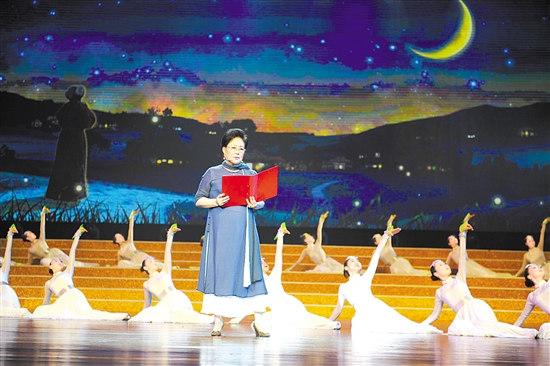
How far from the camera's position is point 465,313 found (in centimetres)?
559

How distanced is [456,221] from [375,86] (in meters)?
2.46

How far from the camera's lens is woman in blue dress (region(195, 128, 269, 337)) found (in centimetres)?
435

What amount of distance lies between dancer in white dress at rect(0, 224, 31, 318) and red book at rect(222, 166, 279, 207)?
2956mm

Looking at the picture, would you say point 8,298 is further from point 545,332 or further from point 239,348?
point 545,332

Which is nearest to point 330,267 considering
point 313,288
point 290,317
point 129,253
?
point 313,288

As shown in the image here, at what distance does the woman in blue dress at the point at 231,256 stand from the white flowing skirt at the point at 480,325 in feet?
5.60

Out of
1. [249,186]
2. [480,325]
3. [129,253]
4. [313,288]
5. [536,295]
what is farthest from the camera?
[129,253]

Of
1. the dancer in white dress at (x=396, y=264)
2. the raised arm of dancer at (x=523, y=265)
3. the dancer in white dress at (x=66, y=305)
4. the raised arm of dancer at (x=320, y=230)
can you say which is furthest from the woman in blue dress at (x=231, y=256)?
the raised arm of dancer at (x=523, y=265)

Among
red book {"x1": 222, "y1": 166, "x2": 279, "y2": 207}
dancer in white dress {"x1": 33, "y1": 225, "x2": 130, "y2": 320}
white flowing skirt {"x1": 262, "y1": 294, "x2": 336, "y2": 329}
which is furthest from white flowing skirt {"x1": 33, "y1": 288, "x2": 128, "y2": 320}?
red book {"x1": 222, "y1": 166, "x2": 279, "y2": 207}

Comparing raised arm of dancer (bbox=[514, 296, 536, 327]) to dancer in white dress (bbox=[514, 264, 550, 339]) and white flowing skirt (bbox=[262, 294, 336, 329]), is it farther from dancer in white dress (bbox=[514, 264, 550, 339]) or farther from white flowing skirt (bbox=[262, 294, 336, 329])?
white flowing skirt (bbox=[262, 294, 336, 329])

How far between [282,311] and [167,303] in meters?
0.97

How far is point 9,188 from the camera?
11.7m

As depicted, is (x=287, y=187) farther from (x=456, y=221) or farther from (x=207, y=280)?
(x=207, y=280)

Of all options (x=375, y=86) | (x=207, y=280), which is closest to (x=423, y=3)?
(x=375, y=86)
